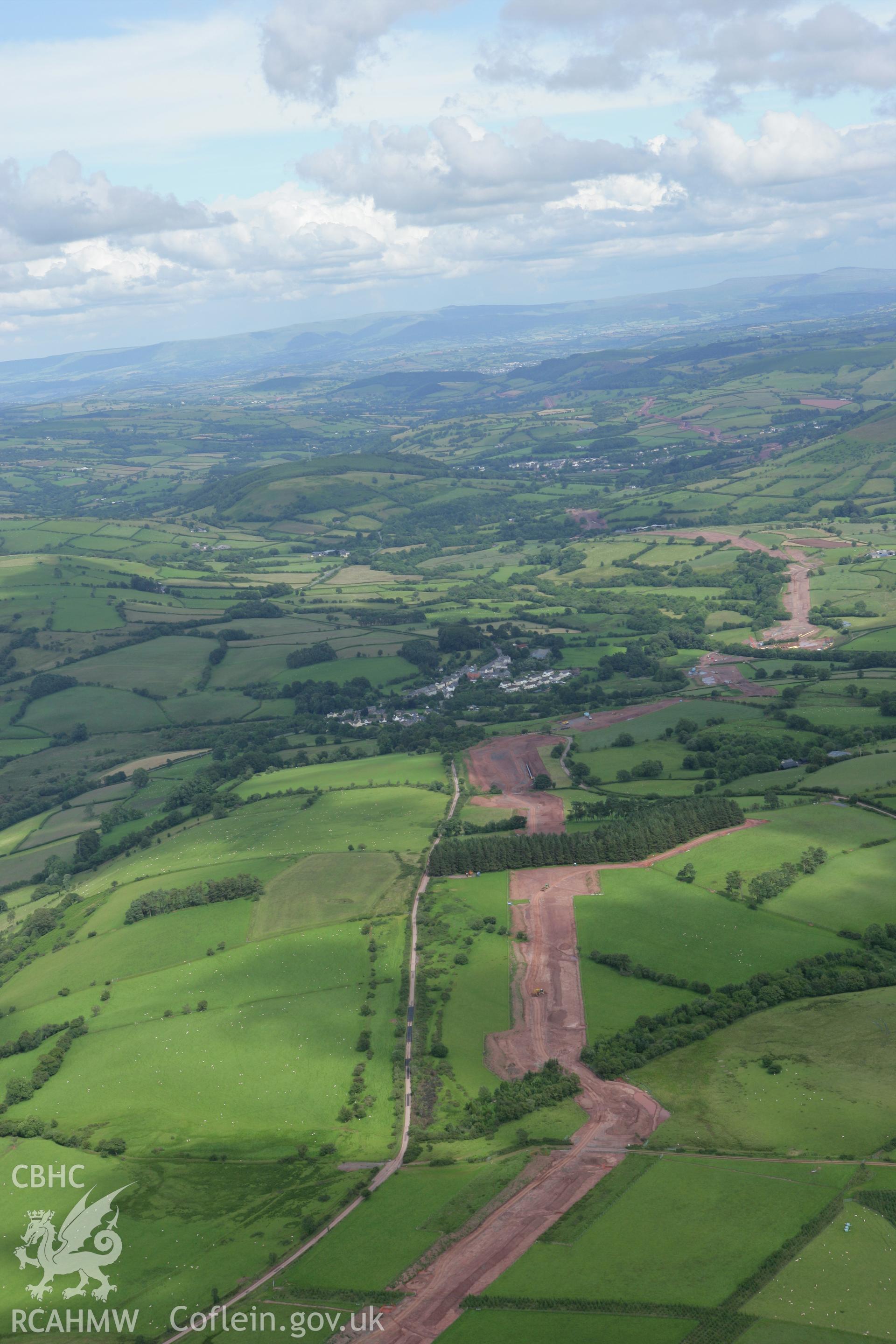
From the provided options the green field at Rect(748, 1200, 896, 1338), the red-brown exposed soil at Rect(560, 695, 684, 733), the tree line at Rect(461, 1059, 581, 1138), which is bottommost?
the tree line at Rect(461, 1059, 581, 1138)

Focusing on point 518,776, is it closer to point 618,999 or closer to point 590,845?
point 590,845

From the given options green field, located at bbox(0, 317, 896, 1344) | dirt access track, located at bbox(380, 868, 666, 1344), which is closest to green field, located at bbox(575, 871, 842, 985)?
green field, located at bbox(0, 317, 896, 1344)

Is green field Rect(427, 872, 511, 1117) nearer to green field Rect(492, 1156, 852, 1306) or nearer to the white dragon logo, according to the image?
green field Rect(492, 1156, 852, 1306)

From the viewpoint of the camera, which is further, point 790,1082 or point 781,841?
point 781,841

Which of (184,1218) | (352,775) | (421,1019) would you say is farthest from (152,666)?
(184,1218)

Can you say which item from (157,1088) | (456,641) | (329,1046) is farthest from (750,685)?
(157,1088)
